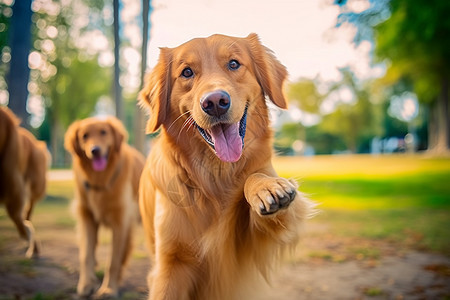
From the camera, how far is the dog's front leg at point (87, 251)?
338cm

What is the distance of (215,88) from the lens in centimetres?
171

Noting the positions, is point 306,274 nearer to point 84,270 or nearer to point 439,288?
point 439,288

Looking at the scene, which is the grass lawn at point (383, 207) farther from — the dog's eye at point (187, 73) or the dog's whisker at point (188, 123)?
the dog's eye at point (187, 73)

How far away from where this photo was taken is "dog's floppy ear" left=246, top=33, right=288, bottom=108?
2.06m

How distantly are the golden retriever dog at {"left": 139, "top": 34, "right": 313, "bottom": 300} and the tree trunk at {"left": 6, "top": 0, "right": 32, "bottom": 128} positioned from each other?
295 centimetres

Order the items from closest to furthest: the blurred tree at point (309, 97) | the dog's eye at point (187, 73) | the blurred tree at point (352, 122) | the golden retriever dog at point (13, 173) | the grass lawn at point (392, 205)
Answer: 1. the dog's eye at point (187, 73)
2. the golden retriever dog at point (13, 173)
3. the grass lawn at point (392, 205)
4. the blurred tree at point (309, 97)
5. the blurred tree at point (352, 122)

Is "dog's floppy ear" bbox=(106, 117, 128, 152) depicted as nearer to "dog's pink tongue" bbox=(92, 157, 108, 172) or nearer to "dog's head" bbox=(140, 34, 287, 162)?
"dog's pink tongue" bbox=(92, 157, 108, 172)

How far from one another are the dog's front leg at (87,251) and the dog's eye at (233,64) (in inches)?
105

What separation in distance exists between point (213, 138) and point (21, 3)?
371 centimetres

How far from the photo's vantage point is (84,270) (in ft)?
11.4

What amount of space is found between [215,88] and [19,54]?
3681mm

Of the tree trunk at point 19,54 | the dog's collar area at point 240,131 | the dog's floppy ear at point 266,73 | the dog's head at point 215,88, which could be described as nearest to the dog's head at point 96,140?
the tree trunk at point 19,54

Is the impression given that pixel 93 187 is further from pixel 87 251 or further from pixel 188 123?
pixel 188 123

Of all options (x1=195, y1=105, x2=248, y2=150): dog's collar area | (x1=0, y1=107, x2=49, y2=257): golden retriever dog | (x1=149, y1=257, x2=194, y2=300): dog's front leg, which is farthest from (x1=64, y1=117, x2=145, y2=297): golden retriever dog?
(x1=195, y1=105, x2=248, y2=150): dog's collar area
